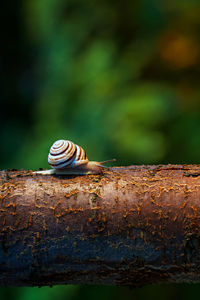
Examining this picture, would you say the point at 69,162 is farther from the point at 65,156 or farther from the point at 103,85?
the point at 103,85

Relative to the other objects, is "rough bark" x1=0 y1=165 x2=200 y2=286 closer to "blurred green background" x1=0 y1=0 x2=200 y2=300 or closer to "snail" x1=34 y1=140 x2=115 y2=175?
"snail" x1=34 y1=140 x2=115 y2=175

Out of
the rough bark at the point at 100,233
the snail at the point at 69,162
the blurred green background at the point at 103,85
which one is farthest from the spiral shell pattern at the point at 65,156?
the blurred green background at the point at 103,85

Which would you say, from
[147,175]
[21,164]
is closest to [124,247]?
[147,175]

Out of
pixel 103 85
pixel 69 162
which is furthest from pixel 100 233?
pixel 103 85

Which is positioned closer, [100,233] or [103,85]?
[100,233]

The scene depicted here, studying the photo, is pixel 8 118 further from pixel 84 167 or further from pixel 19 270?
pixel 19 270

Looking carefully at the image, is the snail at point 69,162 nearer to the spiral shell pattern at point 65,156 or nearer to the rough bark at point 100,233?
the spiral shell pattern at point 65,156
